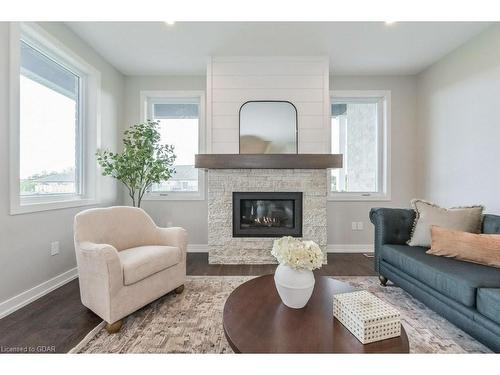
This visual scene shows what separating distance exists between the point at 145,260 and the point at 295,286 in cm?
121

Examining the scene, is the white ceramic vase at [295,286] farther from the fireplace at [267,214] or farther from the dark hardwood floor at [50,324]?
the fireplace at [267,214]

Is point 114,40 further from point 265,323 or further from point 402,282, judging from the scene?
point 402,282

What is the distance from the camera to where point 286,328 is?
118 centimetres

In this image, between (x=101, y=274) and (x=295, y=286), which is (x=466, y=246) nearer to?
(x=295, y=286)

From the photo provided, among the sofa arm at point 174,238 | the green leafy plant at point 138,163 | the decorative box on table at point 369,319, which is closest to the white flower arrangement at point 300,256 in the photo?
the decorative box on table at point 369,319

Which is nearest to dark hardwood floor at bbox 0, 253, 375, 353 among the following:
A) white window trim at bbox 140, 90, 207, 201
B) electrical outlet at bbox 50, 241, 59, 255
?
electrical outlet at bbox 50, 241, 59, 255

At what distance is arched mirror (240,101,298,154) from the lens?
335cm

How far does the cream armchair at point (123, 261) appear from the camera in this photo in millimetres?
1719

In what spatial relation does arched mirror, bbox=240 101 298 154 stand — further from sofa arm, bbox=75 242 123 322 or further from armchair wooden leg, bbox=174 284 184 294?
sofa arm, bbox=75 242 123 322

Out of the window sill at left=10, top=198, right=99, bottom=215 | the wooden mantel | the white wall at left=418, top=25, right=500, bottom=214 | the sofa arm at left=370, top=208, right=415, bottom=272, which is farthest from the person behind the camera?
the wooden mantel

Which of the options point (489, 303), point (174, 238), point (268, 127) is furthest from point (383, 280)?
point (268, 127)

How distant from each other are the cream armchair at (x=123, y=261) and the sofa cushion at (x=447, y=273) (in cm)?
196

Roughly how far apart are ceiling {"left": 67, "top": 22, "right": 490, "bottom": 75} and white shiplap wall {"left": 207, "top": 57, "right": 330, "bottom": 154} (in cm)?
14
